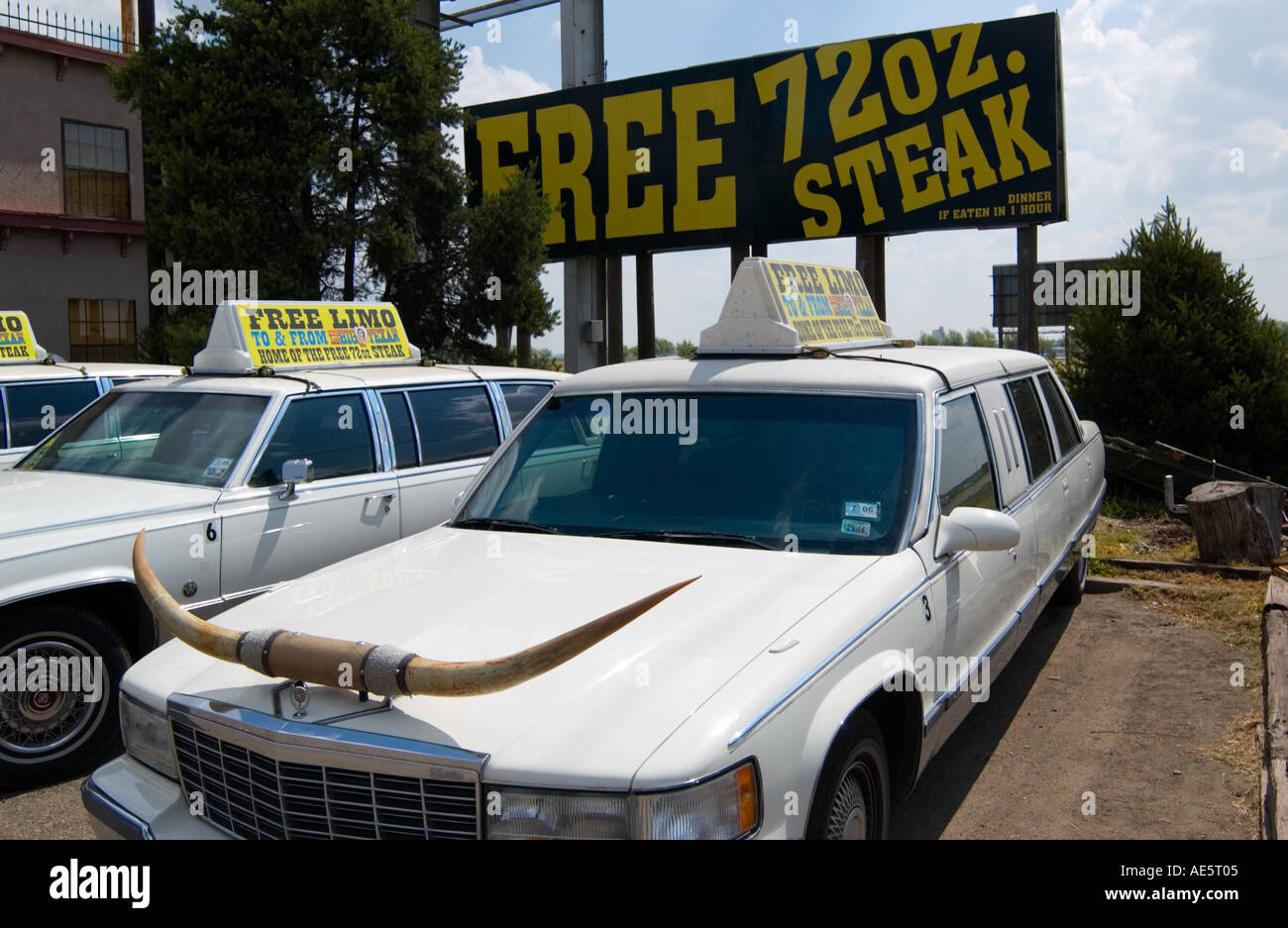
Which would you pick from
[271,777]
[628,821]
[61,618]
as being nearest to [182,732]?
[271,777]

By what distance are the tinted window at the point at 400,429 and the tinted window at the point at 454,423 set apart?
0.21 ft

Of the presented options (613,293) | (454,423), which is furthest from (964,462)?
(613,293)

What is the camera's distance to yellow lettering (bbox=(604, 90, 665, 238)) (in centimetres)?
1405

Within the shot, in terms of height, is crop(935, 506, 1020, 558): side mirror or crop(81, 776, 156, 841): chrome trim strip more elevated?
crop(935, 506, 1020, 558): side mirror

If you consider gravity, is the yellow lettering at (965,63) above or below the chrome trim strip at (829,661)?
above

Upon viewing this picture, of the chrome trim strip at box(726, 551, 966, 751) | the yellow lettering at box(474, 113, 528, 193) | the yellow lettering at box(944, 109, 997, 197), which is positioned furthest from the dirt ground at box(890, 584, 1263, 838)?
the yellow lettering at box(474, 113, 528, 193)

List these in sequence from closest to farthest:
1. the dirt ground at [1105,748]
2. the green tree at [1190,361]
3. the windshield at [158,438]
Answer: the dirt ground at [1105,748] < the windshield at [158,438] < the green tree at [1190,361]

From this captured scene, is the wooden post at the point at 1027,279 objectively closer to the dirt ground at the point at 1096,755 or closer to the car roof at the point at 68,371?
the dirt ground at the point at 1096,755

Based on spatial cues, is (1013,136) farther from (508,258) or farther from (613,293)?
(508,258)

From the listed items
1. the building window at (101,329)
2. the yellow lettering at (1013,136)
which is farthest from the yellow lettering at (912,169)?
the building window at (101,329)

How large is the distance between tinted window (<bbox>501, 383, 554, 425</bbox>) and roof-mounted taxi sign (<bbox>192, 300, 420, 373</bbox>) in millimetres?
853

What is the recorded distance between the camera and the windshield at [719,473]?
3621 mm

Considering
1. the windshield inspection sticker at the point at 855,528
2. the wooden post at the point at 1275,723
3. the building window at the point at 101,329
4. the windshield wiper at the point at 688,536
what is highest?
the building window at the point at 101,329

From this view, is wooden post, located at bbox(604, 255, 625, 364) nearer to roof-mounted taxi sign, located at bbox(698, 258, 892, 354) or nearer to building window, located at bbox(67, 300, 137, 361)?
building window, located at bbox(67, 300, 137, 361)
